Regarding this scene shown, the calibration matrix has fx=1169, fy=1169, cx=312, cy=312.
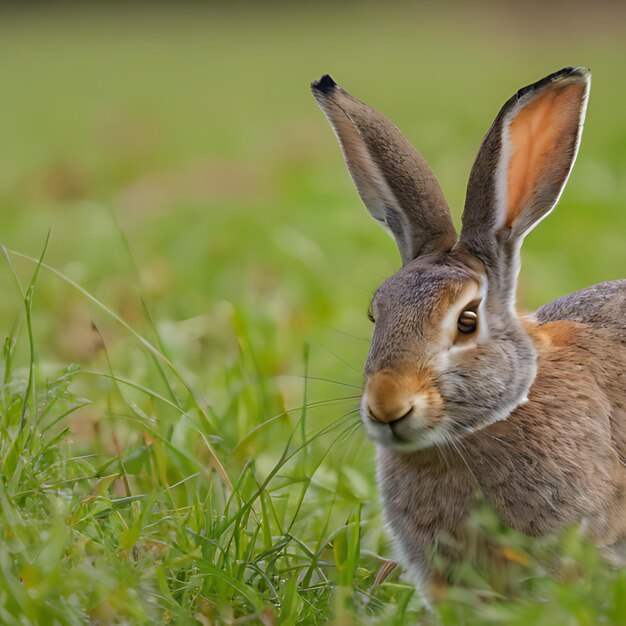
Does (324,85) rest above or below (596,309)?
above

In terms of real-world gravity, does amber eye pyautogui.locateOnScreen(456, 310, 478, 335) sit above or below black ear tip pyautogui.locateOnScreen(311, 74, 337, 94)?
below

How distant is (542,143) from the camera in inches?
136

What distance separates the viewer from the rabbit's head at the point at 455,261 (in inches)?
120

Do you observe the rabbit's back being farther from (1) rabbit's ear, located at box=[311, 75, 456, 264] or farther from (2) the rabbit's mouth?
(2) the rabbit's mouth

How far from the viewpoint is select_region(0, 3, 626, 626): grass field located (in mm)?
2836

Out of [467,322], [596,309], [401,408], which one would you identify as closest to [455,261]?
[467,322]

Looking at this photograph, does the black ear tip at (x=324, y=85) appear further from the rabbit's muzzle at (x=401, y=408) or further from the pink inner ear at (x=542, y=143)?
the rabbit's muzzle at (x=401, y=408)

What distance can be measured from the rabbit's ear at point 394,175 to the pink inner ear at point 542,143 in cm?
25

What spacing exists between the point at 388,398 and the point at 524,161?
3.07ft

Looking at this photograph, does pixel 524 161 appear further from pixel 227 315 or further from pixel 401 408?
pixel 227 315

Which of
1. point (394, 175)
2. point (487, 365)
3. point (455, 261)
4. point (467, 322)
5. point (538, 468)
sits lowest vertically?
point (538, 468)

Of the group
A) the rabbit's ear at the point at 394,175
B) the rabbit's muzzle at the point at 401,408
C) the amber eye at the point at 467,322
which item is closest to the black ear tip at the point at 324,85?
the rabbit's ear at the point at 394,175

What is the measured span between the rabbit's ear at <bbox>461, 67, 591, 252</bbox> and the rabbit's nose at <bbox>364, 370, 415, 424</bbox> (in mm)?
594

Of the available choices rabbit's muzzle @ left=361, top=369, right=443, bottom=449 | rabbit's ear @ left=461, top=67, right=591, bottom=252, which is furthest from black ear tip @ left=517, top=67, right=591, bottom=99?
rabbit's muzzle @ left=361, top=369, right=443, bottom=449
